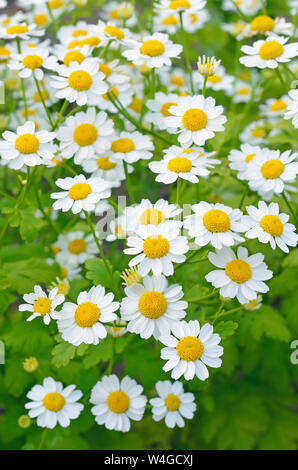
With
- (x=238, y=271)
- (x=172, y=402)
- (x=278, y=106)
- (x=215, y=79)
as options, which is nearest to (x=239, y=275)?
(x=238, y=271)

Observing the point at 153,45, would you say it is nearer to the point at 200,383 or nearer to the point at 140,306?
the point at 140,306

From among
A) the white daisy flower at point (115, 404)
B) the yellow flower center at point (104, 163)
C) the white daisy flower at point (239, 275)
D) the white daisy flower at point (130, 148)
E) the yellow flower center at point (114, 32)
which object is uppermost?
the yellow flower center at point (114, 32)

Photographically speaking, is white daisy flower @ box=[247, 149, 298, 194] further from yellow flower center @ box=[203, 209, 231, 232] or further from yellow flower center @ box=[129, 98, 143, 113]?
yellow flower center @ box=[129, 98, 143, 113]

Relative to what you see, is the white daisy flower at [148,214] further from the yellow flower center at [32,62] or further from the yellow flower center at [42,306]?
the yellow flower center at [32,62]

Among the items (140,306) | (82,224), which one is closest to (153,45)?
(82,224)

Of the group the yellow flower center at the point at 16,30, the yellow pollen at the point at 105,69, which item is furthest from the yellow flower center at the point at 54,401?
the yellow flower center at the point at 16,30
